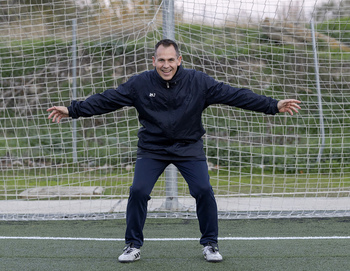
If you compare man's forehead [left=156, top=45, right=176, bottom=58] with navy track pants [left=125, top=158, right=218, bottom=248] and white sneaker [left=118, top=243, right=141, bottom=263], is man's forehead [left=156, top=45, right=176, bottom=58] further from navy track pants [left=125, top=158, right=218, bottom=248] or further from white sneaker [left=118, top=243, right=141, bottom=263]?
white sneaker [left=118, top=243, right=141, bottom=263]

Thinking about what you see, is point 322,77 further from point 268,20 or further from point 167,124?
point 167,124

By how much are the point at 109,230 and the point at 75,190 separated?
85.7 inches

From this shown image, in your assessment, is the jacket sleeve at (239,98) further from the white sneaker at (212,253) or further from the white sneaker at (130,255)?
the white sneaker at (130,255)

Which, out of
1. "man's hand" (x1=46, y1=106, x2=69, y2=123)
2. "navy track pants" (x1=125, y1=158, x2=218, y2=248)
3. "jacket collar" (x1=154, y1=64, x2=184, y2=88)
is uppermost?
"jacket collar" (x1=154, y1=64, x2=184, y2=88)

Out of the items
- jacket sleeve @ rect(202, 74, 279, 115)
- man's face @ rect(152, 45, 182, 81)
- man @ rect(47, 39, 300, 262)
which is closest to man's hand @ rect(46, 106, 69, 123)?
man @ rect(47, 39, 300, 262)

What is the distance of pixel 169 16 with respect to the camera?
20.6 ft

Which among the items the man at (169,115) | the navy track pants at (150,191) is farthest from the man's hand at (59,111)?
the navy track pants at (150,191)

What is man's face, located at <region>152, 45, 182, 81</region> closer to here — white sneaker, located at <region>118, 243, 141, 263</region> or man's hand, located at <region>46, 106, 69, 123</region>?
man's hand, located at <region>46, 106, 69, 123</region>

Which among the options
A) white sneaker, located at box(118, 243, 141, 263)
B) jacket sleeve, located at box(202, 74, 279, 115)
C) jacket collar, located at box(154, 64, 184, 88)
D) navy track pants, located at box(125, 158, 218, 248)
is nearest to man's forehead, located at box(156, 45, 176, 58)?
jacket collar, located at box(154, 64, 184, 88)

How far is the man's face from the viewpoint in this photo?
3.96 metres

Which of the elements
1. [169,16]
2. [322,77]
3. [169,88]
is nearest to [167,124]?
[169,88]

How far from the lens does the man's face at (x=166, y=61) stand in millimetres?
3963

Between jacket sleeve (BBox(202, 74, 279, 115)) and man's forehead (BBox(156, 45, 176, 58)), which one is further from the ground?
man's forehead (BBox(156, 45, 176, 58))

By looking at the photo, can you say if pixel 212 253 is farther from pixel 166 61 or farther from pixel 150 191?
pixel 166 61
